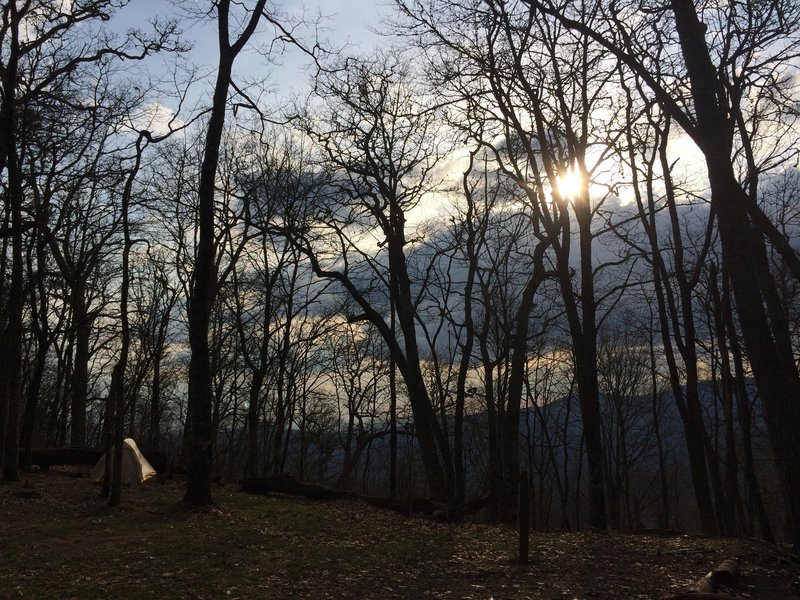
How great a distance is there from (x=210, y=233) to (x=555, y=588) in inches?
334

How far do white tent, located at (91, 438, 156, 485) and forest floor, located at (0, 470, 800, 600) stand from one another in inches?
126

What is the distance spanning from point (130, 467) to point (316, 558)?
884 cm

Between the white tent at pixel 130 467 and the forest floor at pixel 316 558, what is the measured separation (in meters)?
3.19

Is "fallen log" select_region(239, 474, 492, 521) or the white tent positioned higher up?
the white tent

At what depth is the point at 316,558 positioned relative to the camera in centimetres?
823

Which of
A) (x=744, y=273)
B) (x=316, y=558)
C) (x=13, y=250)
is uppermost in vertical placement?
(x=13, y=250)

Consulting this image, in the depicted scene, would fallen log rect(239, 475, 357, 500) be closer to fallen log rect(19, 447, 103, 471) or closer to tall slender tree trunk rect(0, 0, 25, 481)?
fallen log rect(19, 447, 103, 471)

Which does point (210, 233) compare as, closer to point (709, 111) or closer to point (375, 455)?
point (709, 111)

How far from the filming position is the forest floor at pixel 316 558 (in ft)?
21.9

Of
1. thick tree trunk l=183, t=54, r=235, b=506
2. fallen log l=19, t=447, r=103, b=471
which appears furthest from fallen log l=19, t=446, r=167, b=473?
thick tree trunk l=183, t=54, r=235, b=506

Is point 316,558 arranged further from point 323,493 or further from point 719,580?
point 323,493

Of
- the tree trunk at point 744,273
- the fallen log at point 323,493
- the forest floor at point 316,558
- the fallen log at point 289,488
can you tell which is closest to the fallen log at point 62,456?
the fallen log at point 323,493

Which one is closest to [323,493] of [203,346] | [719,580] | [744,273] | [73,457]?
[203,346]

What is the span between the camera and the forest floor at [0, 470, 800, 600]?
21.9 feet
